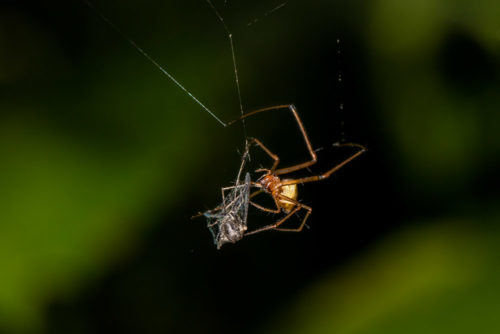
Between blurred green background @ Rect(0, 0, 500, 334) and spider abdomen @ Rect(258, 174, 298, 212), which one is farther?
spider abdomen @ Rect(258, 174, 298, 212)

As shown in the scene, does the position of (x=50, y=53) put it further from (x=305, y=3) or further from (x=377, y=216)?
(x=377, y=216)

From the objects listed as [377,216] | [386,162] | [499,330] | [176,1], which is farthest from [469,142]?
[176,1]

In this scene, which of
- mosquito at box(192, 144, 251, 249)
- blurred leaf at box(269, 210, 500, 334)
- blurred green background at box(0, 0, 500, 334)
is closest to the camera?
blurred leaf at box(269, 210, 500, 334)

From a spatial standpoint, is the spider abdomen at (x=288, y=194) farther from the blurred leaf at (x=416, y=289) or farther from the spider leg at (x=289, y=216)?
the blurred leaf at (x=416, y=289)

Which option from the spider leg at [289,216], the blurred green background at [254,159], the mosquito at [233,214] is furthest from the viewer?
the spider leg at [289,216]

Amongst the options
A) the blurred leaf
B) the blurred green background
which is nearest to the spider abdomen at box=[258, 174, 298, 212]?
the blurred green background

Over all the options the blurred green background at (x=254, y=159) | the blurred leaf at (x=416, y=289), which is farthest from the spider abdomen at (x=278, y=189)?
the blurred leaf at (x=416, y=289)

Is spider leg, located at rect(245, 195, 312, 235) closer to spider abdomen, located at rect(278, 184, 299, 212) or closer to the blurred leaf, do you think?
spider abdomen, located at rect(278, 184, 299, 212)

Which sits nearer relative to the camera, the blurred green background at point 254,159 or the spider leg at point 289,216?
the blurred green background at point 254,159
